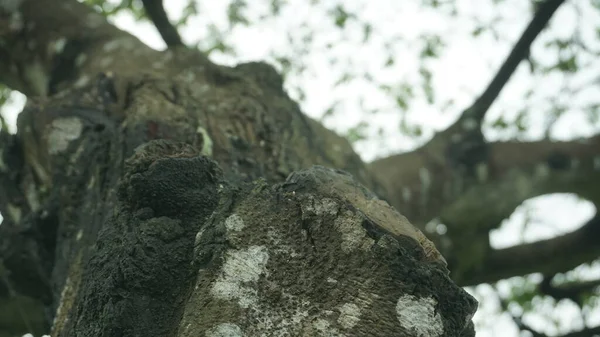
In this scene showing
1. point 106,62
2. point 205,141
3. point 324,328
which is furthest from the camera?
point 106,62

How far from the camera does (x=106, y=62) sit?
3.29m

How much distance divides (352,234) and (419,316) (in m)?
0.20

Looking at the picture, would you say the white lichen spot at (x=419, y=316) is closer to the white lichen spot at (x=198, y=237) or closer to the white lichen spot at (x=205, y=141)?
the white lichen spot at (x=198, y=237)

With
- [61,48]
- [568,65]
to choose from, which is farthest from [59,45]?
[568,65]

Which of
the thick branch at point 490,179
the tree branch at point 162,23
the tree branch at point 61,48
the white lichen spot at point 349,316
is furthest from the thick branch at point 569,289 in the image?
the white lichen spot at point 349,316

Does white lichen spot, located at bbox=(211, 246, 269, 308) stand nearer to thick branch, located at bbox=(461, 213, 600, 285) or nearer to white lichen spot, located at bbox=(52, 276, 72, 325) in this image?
white lichen spot, located at bbox=(52, 276, 72, 325)

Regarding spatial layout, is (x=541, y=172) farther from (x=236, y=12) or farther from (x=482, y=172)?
(x=236, y=12)

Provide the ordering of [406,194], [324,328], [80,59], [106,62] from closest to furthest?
1. [324,328]
2. [106,62]
3. [80,59]
4. [406,194]

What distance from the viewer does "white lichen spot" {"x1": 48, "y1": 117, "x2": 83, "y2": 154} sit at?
2.45 meters

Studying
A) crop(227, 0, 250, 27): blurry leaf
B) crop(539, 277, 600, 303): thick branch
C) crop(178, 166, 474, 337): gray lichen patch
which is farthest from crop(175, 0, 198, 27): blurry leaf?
crop(178, 166, 474, 337): gray lichen patch

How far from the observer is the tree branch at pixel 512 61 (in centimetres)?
454

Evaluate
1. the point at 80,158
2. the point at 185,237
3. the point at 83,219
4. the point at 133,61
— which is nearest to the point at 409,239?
the point at 185,237

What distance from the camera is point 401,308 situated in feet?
4.26

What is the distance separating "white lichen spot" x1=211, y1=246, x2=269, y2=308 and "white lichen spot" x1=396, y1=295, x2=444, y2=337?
0.25m
